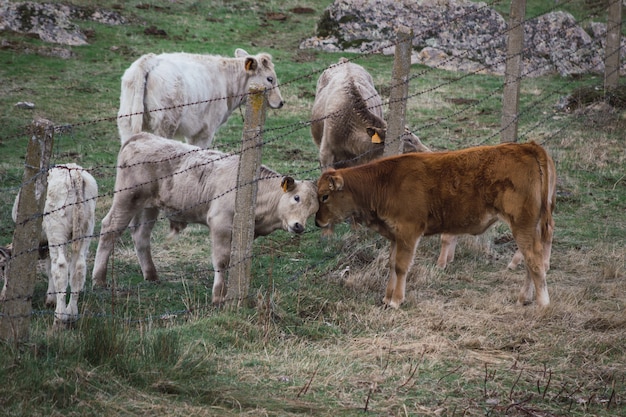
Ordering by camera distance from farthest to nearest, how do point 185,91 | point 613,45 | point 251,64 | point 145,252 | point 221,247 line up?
1. point 613,45
2. point 251,64
3. point 185,91
4. point 145,252
5. point 221,247

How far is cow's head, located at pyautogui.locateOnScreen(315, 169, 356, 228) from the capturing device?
7712 mm

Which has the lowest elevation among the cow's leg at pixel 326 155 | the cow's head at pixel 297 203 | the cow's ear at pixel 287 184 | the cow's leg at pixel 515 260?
the cow's leg at pixel 515 260

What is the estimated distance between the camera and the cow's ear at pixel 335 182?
7672mm

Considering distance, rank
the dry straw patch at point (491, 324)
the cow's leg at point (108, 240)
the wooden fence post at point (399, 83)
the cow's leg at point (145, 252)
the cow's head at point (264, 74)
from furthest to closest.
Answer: the cow's head at point (264, 74) < the cow's leg at point (145, 252) < the cow's leg at point (108, 240) < the wooden fence post at point (399, 83) < the dry straw patch at point (491, 324)

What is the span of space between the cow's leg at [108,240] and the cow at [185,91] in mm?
1842

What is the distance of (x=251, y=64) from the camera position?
12.7 meters

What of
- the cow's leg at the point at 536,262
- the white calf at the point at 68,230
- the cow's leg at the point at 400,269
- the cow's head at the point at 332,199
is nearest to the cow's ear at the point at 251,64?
the cow's head at the point at 332,199

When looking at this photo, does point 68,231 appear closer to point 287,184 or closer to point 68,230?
point 68,230

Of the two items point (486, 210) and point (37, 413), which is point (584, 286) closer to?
point (486, 210)

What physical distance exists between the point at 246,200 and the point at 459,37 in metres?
19.3

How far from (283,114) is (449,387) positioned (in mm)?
13003

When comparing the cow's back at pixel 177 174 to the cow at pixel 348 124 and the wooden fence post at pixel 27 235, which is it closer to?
the cow at pixel 348 124

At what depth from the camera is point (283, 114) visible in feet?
58.7

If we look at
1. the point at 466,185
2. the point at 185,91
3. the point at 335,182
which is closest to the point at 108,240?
the point at 335,182
